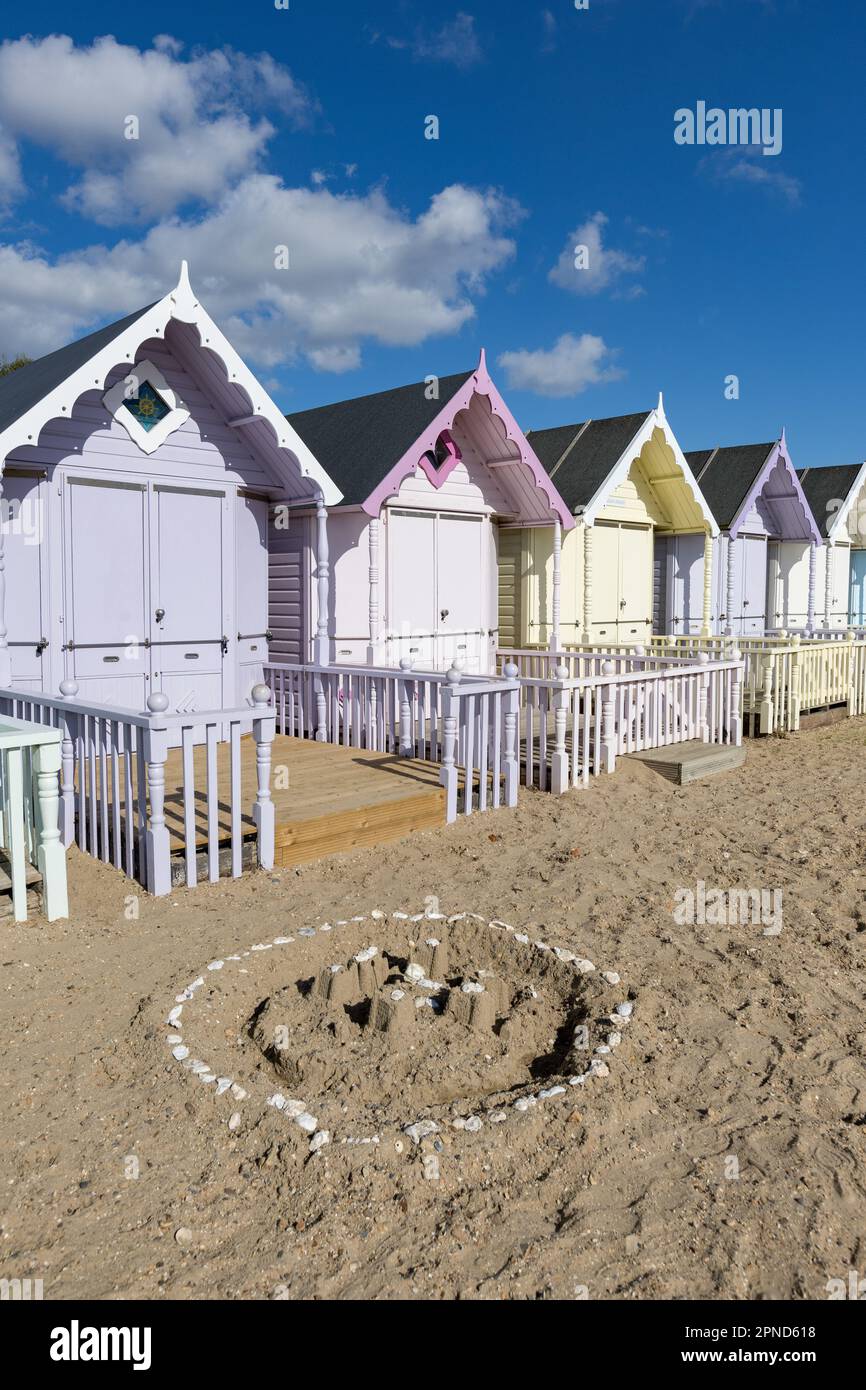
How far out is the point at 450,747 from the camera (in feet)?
29.1

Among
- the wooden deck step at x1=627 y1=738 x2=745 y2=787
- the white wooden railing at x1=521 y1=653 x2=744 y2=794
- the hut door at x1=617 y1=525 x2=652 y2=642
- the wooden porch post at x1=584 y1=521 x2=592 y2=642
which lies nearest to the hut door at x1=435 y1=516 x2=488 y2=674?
the white wooden railing at x1=521 y1=653 x2=744 y2=794

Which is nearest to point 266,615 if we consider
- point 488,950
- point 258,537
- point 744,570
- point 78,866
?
point 258,537

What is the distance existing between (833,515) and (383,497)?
1582 centimetres

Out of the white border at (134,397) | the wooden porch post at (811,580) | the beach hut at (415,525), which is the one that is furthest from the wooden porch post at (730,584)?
the white border at (134,397)

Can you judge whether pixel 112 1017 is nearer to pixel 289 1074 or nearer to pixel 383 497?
pixel 289 1074

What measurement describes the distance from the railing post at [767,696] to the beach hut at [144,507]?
743 centimetres

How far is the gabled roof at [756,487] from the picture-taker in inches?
782

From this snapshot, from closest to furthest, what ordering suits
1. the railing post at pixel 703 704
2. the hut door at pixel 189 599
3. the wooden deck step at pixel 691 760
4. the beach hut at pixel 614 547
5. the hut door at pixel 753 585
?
the hut door at pixel 189 599, the wooden deck step at pixel 691 760, the railing post at pixel 703 704, the beach hut at pixel 614 547, the hut door at pixel 753 585

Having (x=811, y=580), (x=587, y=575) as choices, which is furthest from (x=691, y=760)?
(x=811, y=580)

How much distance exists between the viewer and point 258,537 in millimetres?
11703

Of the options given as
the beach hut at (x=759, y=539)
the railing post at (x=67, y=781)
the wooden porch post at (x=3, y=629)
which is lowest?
the railing post at (x=67, y=781)

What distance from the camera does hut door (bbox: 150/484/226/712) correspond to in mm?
10586

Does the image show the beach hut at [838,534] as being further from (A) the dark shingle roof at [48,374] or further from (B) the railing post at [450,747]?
(A) the dark shingle roof at [48,374]

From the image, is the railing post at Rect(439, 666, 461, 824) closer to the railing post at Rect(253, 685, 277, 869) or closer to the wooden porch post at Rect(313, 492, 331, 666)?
the railing post at Rect(253, 685, 277, 869)
